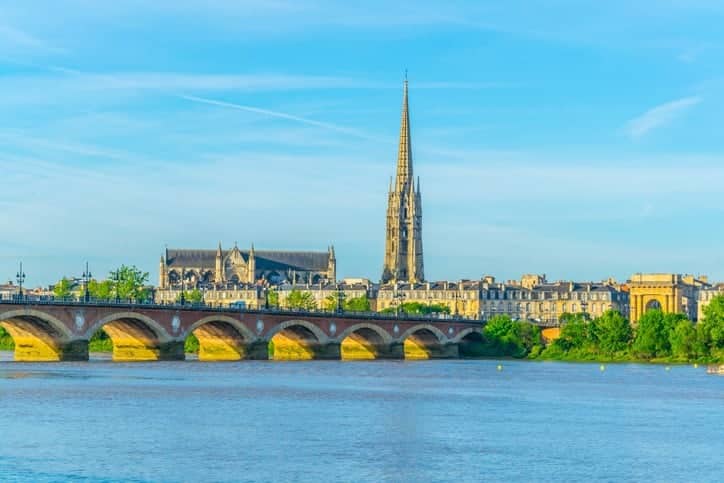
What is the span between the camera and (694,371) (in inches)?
4751

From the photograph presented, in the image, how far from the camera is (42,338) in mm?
117000

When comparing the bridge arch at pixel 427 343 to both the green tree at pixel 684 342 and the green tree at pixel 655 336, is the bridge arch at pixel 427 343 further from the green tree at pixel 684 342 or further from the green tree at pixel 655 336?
the green tree at pixel 684 342

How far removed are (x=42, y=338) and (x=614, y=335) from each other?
61440mm

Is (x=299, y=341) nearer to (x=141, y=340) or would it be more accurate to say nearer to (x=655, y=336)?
(x=141, y=340)

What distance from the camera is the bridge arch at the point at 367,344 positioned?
15638 centimetres

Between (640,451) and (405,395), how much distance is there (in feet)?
100

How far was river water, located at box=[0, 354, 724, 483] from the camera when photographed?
51750mm

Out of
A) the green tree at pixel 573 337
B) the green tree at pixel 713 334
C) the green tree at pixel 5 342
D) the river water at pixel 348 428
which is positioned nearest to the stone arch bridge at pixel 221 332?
the river water at pixel 348 428

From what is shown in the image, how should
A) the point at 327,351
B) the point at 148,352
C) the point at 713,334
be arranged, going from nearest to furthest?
the point at 148,352 < the point at 713,334 < the point at 327,351

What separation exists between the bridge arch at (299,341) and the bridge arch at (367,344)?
22.8 ft

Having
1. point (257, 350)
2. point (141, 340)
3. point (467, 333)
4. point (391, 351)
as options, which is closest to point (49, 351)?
point (141, 340)

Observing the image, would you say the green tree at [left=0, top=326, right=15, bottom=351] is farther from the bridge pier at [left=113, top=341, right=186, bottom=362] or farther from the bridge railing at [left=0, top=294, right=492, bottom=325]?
the bridge pier at [left=113, top=341, right=186, bottom=362]

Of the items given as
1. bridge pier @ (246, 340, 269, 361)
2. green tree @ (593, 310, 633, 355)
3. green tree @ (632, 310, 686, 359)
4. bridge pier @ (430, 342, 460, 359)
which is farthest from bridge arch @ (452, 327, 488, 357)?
bridge pier @ (246, 340, 269, 361)

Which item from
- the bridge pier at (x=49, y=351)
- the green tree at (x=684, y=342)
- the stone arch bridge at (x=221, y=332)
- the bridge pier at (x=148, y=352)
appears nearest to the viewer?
the stone arch bridge at (x=221, y=332)
